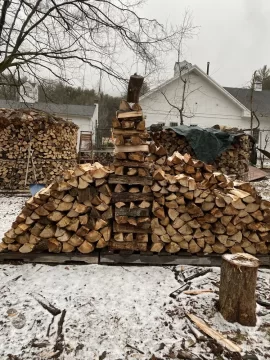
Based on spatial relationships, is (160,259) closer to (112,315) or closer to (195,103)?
(112,315)

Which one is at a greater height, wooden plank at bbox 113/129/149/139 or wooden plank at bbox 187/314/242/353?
wooden plank at bbox 113/129/149/139

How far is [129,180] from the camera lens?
138 inches

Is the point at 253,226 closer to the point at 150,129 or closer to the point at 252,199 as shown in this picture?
the point at 252,199

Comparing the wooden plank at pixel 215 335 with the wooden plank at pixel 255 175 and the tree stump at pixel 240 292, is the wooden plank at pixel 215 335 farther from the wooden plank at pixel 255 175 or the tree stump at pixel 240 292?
the wooden plank at pixel 255 175

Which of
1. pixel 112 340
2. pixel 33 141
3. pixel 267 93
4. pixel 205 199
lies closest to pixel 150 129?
pixel 33 141

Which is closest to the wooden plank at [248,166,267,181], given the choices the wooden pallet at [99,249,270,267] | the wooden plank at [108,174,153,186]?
the wooden pallet at [99,249,270,267]

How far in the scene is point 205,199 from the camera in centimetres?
347

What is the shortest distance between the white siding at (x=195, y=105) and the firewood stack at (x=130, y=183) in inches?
578

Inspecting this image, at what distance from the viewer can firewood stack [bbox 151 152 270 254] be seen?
3.45 m

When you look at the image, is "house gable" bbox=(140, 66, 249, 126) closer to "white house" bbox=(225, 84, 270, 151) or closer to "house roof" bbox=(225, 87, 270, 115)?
"white house" bbox=(225, 84, 270, 151)

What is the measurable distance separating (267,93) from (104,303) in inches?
978

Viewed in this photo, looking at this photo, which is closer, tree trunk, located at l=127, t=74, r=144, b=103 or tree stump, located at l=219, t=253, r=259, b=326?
tree stump, located at l=219, t=253, r=259, b=326

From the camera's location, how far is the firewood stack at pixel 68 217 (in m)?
3.43

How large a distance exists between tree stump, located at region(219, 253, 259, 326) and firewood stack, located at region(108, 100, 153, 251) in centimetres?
129
